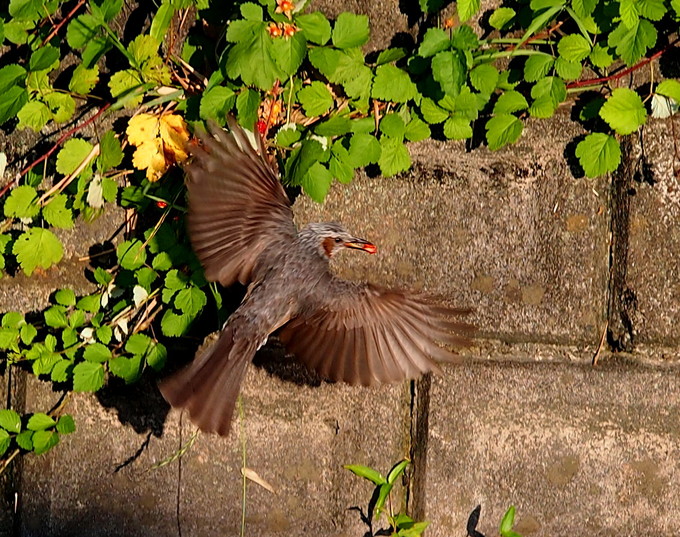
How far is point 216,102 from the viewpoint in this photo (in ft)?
10.7

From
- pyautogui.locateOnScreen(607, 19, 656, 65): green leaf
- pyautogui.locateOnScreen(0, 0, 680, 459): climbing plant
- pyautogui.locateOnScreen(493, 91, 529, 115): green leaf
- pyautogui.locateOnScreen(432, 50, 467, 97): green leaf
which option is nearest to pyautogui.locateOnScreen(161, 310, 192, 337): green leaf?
pyautogui.locateOnScreen(0, 0, 680, 459): climbing plant

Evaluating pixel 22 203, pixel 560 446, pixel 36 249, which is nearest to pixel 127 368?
pixel 36 249

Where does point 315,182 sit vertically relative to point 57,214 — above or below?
above

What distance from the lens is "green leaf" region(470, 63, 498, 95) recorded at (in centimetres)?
328

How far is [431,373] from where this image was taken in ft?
11.7

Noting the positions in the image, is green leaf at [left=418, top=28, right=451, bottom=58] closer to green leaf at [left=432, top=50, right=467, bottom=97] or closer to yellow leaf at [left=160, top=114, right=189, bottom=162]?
green leaf at [left=432, top=50, right=467, bottom=97]

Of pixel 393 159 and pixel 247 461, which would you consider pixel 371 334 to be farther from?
pixel 247 461

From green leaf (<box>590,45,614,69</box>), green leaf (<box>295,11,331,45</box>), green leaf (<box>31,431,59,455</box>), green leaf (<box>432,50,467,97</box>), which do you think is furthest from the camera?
green leaf (<box>31,431,59,455</box>)

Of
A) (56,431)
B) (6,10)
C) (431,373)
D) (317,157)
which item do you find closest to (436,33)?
(317,157)

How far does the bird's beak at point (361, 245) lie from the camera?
11.0 ft

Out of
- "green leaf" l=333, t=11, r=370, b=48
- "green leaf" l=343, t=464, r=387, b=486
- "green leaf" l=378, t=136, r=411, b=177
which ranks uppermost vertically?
"green leaf" l=333, t=11, r=370, b=48

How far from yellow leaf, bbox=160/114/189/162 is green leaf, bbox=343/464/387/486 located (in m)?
1.27

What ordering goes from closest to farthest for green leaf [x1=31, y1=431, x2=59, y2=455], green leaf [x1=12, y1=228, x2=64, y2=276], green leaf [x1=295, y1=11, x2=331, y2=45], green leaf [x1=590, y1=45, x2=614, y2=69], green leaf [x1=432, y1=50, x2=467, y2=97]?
Result: green leaf [x1=432, y1=50, x2=467, y2=97], green leaf [x1=295, y1=11, x2=331, y2=45], green leaf [x1=590, y1=45, x2=614, y2=69], green leaf [x1=12, y1=228, x2=64, y2=276], green leaf [x1=31, y1=431, x2=59, y2=455]

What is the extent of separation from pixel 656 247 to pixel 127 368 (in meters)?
1.92
